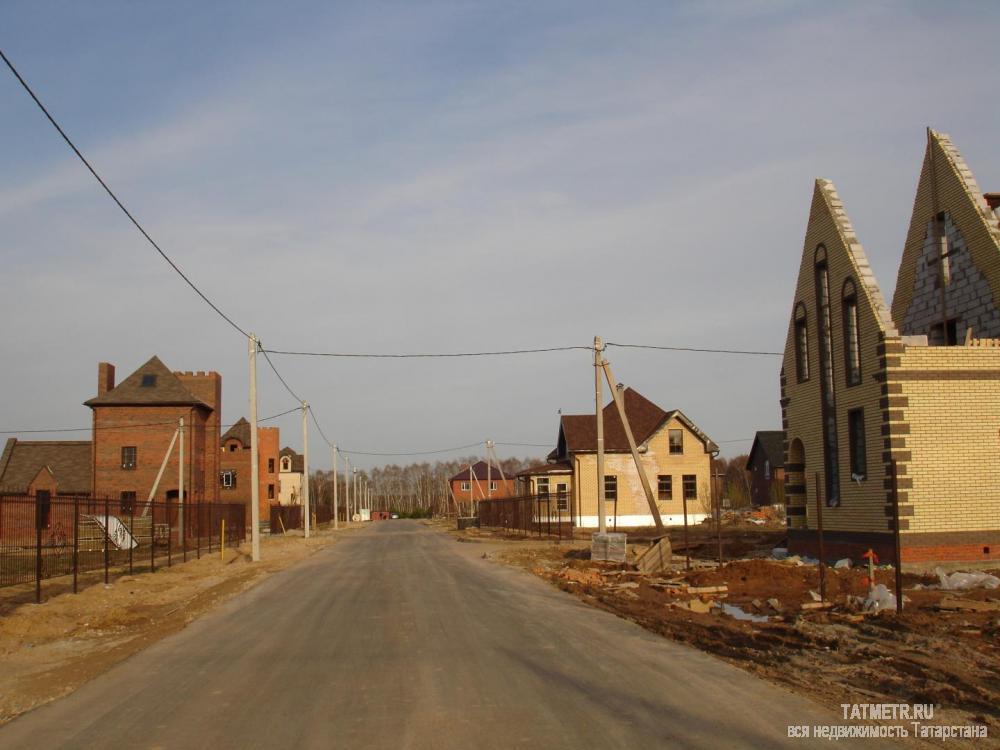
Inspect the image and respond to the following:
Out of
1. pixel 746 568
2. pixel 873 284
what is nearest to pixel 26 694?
pixel 746 568

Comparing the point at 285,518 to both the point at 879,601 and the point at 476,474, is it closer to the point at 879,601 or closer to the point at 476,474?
the point at 879,601

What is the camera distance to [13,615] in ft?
52.7

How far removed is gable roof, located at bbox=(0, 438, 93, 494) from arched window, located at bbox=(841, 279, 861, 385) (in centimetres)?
4844

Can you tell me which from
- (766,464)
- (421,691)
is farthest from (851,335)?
(766,464)

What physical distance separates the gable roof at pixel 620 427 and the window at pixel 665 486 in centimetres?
263

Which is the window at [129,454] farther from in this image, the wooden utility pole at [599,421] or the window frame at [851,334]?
the window frame at [851,334]

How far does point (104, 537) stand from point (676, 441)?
38042 millimetres

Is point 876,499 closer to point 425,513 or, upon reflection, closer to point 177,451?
point 177,451

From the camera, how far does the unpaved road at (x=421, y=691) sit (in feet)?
23.7

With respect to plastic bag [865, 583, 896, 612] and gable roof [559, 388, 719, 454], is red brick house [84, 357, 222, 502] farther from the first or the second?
plastic bag [865, 583, 896, 612]

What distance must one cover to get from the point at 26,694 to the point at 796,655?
868 centimetres

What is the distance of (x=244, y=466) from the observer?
84750 millimetres

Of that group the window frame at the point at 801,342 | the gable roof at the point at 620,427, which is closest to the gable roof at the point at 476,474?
the gable roof at the point at 620,427

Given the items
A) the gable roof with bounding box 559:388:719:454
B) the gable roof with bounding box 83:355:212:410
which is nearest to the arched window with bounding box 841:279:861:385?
the gable roof with bounding box 559:388:719:454
